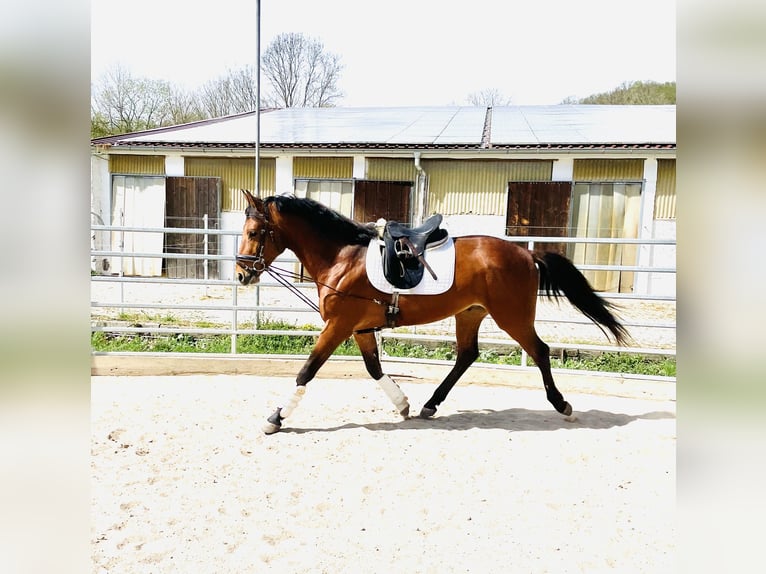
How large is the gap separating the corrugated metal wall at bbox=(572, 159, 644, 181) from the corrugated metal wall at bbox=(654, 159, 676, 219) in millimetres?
316

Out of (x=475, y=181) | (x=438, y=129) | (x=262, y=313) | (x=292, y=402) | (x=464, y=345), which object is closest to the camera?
(x=292, y=402)

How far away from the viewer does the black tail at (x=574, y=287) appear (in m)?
3.99

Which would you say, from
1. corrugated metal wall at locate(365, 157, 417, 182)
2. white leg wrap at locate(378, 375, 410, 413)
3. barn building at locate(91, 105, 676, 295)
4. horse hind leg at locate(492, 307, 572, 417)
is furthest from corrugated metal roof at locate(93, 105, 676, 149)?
white leg wrap at locate(378, 375, 410, 413)

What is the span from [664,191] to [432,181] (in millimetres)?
4299

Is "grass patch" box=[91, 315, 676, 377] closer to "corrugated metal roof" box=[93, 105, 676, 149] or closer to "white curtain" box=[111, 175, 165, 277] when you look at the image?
"white curtain" box=[111, 175, 165, 277]

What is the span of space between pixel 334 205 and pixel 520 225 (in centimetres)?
375

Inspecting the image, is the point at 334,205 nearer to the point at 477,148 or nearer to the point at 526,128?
the point at 477,148

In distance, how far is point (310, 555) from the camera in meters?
2.25

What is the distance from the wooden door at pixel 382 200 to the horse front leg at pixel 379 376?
20.4 ft

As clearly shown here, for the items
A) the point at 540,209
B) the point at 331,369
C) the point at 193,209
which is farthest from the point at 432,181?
the point at 331,369

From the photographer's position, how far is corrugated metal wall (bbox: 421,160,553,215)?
9.68 metres

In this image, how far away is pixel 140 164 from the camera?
10.6 meters

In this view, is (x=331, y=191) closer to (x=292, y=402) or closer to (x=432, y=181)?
(x=432, y=181)

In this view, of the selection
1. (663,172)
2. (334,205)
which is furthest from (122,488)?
(663,172)
